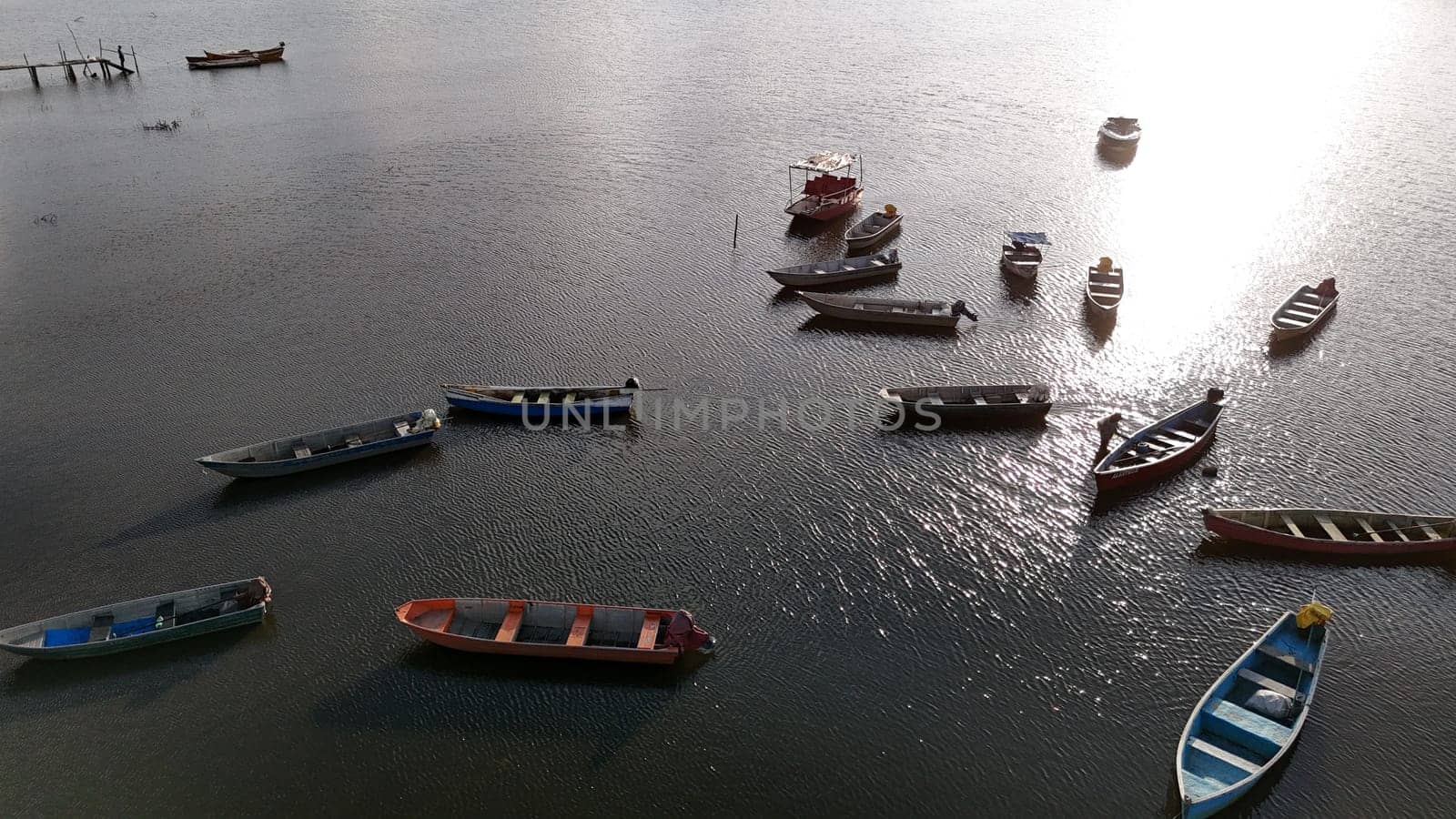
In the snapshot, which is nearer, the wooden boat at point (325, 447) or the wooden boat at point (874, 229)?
the wooden boat at point (325, 447)

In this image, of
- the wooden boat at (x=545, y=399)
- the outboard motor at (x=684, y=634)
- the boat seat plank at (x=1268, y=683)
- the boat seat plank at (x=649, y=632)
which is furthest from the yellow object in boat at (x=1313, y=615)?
the wooden boat at (x=545, y=399)

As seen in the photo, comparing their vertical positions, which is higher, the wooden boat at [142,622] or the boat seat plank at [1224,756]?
the boat seat plank at [1224,756]

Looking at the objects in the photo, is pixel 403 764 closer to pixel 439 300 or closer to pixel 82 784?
pixel 82 784

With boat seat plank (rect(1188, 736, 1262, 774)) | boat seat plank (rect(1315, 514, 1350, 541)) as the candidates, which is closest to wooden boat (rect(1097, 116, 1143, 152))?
boat seat plank (rect(1315, 514, 1350, 541))

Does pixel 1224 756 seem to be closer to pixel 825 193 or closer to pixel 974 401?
pixel 974 401

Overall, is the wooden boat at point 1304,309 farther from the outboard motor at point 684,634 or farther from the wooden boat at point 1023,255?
the outboard motor at point 684,634

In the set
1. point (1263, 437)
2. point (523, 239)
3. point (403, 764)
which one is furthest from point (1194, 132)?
point (403, 764)

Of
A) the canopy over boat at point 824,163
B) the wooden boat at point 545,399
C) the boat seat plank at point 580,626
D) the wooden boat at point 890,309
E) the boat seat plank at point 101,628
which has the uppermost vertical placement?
the canopy over boat at point 824,163

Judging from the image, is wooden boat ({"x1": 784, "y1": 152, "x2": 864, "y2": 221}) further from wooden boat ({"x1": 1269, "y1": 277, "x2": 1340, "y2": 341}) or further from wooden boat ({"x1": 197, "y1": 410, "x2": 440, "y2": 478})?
wooden boat ({"x1": 197, "y1": 410, "x2": 440, "y2": 478})
